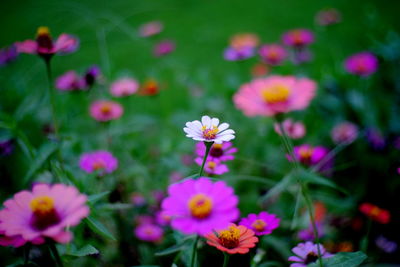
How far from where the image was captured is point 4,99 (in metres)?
0.96

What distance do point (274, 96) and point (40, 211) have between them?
30 cm

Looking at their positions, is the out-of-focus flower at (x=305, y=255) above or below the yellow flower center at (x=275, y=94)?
below

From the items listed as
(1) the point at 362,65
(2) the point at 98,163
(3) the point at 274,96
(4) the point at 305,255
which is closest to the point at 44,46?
(2) the point at 98,163

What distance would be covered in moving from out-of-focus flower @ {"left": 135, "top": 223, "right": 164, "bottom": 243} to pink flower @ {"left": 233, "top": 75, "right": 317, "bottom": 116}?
0.44 m

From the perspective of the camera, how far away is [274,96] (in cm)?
39

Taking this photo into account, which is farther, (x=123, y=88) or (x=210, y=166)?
(x=123, y=88)

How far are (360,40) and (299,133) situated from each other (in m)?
1.18

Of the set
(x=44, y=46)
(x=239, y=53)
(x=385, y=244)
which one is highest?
(x=44, y=46)

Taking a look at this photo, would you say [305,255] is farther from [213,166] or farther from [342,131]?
[342,131]

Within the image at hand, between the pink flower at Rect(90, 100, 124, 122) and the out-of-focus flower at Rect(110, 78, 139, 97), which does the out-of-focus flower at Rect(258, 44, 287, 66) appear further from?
the pink flower at Rect(90, 100, 124, 122)

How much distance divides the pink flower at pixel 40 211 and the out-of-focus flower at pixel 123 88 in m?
0.71

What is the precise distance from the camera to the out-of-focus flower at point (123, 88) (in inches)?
41.6

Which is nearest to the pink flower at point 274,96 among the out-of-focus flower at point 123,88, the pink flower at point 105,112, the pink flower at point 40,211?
the pink flower at point 40,211

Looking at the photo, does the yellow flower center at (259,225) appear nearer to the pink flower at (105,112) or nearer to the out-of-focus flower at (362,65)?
the pink flower at (105,112)
